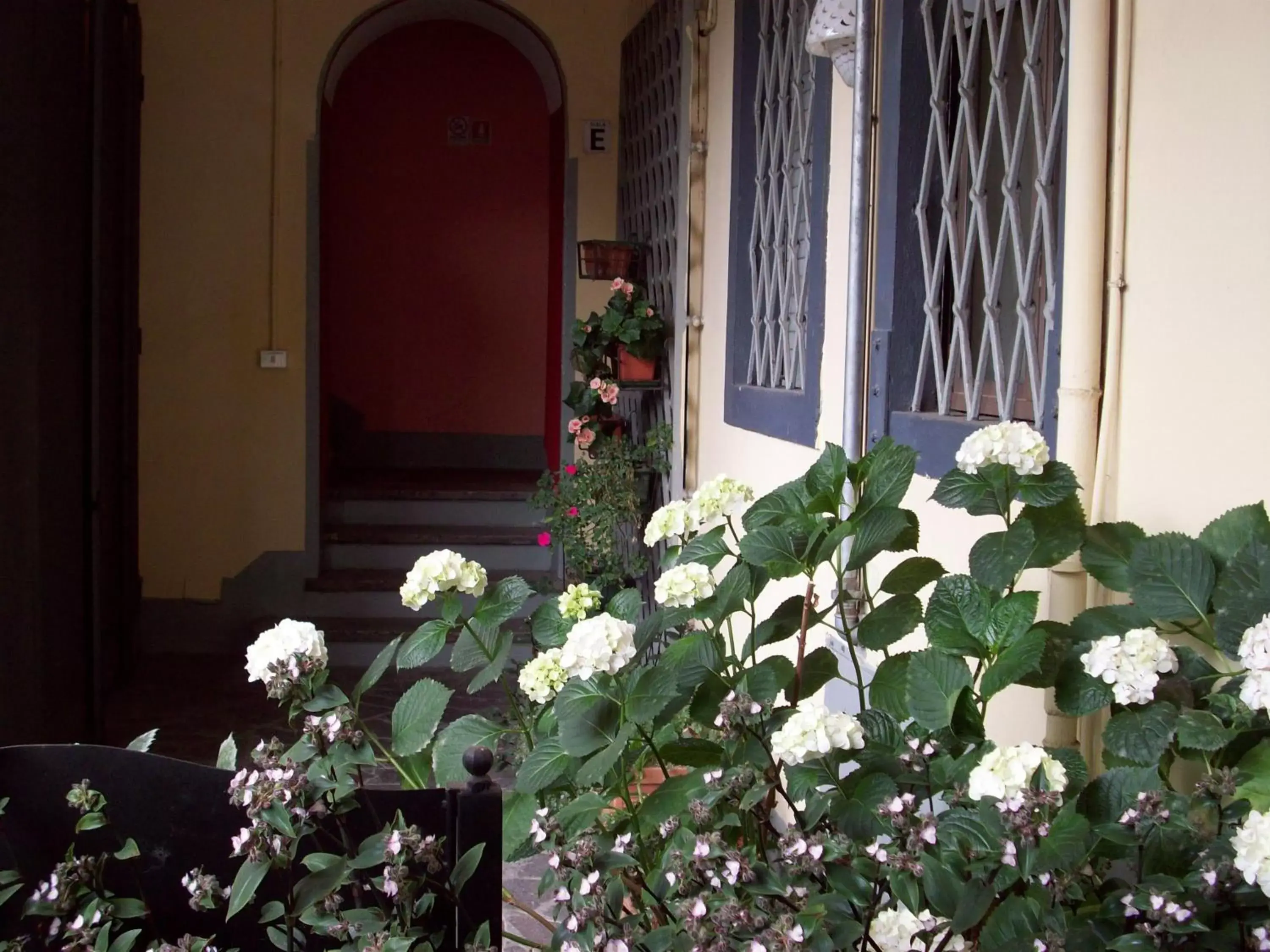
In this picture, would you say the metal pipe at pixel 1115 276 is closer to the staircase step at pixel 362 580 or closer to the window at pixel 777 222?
the window at pixel 777 222

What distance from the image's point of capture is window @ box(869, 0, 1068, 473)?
228 cm

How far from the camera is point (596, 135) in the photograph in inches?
265

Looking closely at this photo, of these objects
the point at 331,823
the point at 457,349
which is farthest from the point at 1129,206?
the point at 457,349

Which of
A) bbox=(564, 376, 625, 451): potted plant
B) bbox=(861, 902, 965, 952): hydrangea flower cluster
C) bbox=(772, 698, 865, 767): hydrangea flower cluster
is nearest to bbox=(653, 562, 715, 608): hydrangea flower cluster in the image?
bbox=(772, 698, 865, 767): hydrangea flower cluster

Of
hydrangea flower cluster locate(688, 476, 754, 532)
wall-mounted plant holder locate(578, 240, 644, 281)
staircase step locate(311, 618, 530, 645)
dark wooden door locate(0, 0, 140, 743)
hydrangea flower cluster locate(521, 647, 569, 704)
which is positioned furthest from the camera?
staircase step locate(311, 618, 530, 645)

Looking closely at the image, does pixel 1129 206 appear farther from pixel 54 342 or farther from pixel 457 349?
pixel 457 349

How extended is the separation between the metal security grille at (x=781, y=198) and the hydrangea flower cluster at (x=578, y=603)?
1.68 metres

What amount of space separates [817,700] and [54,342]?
2.97 metres

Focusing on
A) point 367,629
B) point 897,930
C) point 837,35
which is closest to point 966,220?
point 837,35

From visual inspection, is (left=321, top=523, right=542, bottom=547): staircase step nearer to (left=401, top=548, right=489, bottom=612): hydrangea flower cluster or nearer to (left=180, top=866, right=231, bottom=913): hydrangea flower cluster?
(left=401, top=548, right=489, bottom=612): hydrangea flower cluster

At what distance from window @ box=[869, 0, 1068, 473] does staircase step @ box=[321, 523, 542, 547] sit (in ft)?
14.7

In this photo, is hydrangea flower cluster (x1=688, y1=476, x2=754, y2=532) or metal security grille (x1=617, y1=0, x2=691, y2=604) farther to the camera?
metal security grille (x1=617, y1=0, x2=691, y2=604)

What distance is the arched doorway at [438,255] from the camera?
9.23 meters

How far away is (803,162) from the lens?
3.70 meters
